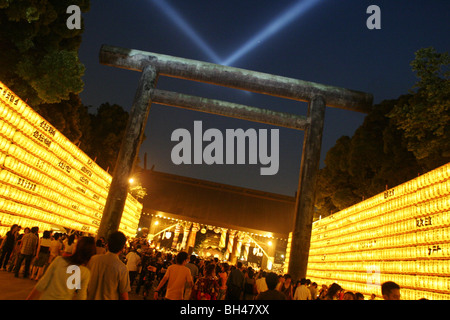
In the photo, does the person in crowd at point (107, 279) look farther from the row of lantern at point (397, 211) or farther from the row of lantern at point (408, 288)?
the row of lantern at point (397, 211)

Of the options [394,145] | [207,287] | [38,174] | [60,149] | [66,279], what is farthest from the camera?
[394,145]

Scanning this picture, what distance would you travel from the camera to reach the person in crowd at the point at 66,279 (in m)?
3.36

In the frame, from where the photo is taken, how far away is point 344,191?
20781mm

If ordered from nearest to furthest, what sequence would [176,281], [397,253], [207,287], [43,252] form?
1. [176,281]
2. [207,287]
3. [43,252]
4. [397,253]

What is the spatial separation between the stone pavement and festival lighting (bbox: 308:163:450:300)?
30.0ft

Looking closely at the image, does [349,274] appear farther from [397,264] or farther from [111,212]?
[111,212]

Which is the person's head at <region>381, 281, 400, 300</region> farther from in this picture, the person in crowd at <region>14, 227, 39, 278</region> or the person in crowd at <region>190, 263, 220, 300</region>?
the person in crowd at <region>14, 227, 39, 278</region>

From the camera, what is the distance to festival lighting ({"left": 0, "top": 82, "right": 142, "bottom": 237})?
33.5ft

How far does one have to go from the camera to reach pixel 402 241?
9734 millimetres

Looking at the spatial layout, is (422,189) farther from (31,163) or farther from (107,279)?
(31,163)

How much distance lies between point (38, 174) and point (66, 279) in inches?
402

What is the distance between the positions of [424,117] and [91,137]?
20.7 meters

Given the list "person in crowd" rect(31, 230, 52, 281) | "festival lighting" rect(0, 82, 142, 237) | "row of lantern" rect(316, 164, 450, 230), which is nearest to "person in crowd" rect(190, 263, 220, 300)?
"person in crowd" rect(31, 230, 52, 281)

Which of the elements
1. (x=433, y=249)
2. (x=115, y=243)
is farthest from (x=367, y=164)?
(x=115, y=243)
